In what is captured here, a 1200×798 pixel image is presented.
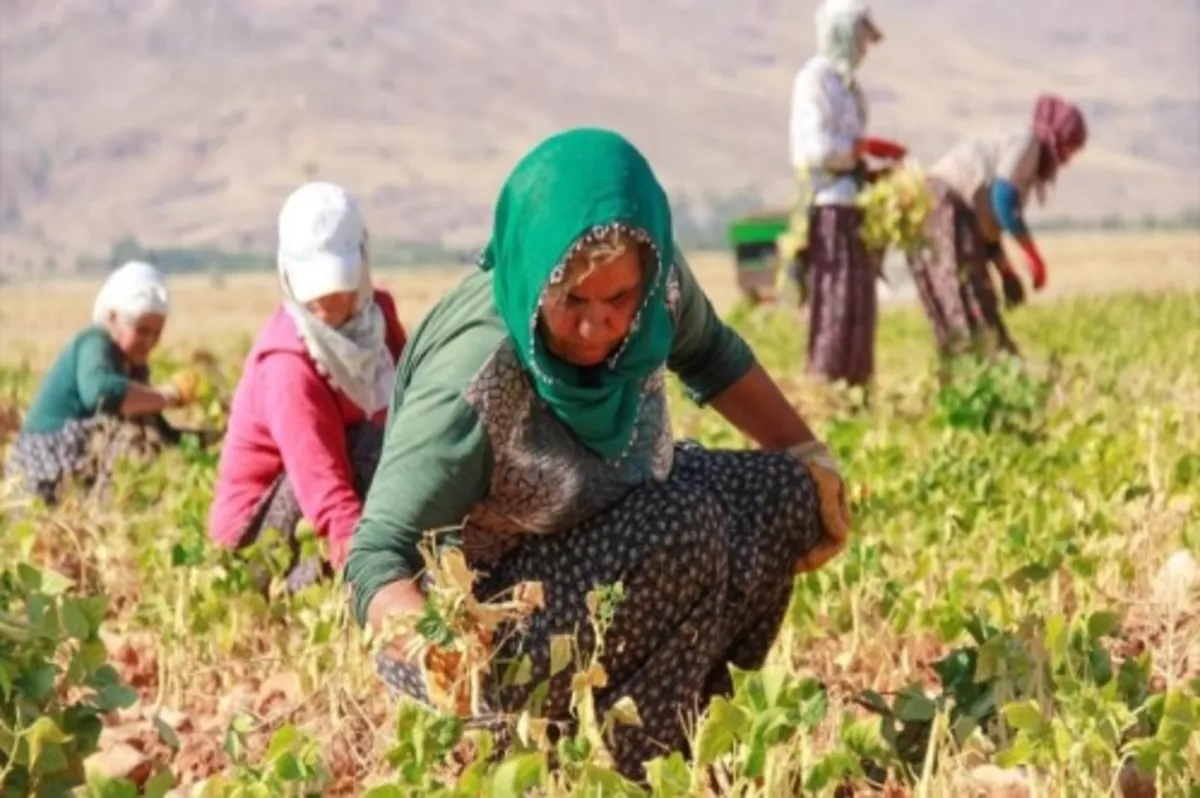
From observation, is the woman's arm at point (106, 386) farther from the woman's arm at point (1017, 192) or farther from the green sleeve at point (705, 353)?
the woman's arm at point (1017, 192)

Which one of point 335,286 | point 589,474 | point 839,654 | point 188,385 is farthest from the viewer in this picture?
point 188,385

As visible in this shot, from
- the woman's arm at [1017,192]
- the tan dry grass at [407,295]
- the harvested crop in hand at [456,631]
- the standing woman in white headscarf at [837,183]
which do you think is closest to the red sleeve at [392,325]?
the harvested crop in hand at [456,631]

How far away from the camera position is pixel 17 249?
282 ft

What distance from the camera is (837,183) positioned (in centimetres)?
861

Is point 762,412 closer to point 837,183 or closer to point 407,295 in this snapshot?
point 837,183

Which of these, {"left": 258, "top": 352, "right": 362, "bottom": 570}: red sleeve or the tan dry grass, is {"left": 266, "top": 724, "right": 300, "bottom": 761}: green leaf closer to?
{"left": 258, "top": 352, "right": 362, "bottom": 570}: red sleeve

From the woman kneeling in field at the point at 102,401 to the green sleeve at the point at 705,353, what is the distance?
261 centimetres

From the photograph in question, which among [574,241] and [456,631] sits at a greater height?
[574,241]

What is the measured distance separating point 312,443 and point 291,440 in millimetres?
47

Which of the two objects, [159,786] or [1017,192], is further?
[1017,192]

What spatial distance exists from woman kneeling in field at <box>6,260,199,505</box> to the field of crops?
18 cm

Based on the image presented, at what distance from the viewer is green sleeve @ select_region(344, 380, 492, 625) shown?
324cm

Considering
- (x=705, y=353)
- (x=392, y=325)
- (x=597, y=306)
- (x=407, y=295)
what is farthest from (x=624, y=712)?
(x=407, y=295)

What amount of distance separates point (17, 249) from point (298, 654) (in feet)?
276
